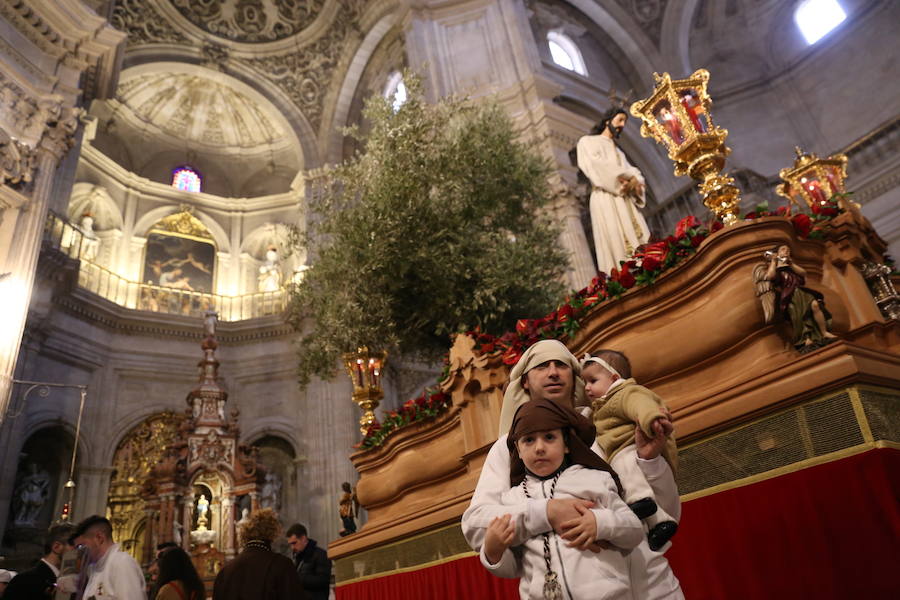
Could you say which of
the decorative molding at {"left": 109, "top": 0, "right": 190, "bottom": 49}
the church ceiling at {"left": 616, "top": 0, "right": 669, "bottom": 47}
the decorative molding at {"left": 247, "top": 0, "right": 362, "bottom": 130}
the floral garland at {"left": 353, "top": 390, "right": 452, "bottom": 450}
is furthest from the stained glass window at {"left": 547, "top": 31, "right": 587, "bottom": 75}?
the floral garland at {"left": 353, "top": 390, "right": 452, "bottom": 450}

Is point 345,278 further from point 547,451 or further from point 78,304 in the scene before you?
point 78,304

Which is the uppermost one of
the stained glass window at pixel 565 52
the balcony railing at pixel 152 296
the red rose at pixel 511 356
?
the stained glass window at pixel 565 52

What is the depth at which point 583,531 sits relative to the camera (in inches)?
59.6

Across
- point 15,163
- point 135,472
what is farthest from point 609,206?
point 135,472

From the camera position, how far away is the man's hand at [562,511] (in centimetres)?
155

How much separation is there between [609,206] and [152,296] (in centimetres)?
1458

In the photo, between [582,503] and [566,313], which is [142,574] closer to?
[566,313]

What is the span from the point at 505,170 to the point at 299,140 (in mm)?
12744

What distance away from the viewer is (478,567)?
4188 mm

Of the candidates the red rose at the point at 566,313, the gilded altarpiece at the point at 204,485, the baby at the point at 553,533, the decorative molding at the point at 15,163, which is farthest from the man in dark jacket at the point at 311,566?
the decorative molding at the point at 15,163

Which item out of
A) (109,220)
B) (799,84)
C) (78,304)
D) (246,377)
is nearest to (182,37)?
(109,220)

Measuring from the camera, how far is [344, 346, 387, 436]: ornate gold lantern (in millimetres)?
7438

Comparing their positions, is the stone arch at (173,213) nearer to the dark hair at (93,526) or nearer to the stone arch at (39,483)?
the stone arch at (39,483)

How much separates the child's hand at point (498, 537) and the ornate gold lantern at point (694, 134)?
10.3 feet
